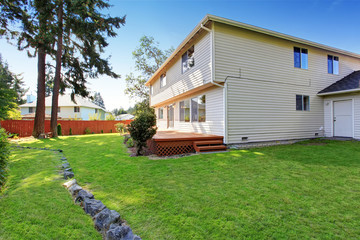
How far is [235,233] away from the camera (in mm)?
1935

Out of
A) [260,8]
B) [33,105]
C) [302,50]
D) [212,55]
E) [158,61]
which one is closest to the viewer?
[212,55]

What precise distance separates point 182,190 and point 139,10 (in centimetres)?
1155

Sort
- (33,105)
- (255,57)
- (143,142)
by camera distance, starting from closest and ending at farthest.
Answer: (143,142) < (255,57) < (33,105)

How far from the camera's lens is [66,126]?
16.6 metres

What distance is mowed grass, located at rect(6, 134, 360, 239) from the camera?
2.01 metres

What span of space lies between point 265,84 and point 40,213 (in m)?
8.62

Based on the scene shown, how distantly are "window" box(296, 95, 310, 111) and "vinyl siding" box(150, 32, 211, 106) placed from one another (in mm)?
5278

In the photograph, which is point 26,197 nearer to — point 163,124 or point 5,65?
point 163,124

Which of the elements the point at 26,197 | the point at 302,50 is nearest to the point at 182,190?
the point at 26,197

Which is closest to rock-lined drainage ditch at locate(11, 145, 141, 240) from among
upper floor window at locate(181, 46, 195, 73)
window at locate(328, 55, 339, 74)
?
upper floor window at locate(181, 46, 195, 73)

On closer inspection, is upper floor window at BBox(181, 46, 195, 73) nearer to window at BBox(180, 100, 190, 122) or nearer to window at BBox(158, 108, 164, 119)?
window at BBox(180, 100, 190, 122)

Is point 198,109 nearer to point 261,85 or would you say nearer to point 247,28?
point 261,85

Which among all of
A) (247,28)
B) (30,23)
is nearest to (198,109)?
(247,28)

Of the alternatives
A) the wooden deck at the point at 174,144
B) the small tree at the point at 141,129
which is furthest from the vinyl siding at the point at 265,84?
the small tree at the point at 141,129
